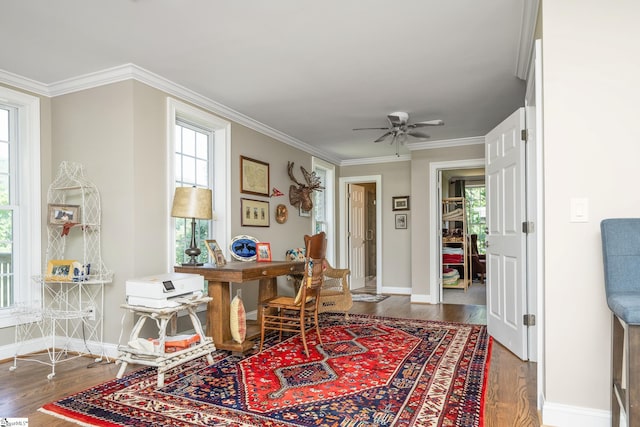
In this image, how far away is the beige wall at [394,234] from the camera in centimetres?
718

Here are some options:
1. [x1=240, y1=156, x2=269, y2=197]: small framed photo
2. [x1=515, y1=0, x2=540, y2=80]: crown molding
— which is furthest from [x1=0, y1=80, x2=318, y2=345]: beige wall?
[x1=515, y1=0, x2=540, y2=80]: crown molding

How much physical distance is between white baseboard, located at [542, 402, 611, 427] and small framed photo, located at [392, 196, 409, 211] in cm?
514

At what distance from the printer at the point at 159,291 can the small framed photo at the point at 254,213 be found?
1719 mm

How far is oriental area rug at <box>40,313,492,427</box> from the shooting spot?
229 centimetres

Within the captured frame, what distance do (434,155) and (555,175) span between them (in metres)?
4.18

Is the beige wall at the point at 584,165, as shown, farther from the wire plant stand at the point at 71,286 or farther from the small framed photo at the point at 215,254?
the wire plant stand at the point at 71,286

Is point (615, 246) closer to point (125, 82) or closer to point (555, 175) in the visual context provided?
point (555, 175)

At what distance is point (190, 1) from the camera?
2.49m

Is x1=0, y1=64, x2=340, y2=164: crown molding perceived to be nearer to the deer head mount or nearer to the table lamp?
→ the table lamp

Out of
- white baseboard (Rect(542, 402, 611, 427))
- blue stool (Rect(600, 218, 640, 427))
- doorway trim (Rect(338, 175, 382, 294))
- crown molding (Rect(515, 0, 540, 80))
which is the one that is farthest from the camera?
doorway trim (Rect(338, 175, 382, 294))

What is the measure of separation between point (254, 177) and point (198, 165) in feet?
2.70

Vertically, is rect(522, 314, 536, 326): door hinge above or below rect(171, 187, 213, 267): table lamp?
below

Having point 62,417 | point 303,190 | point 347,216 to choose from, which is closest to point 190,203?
point 62,417

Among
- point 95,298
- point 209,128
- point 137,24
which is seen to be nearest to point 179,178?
point 209,128
